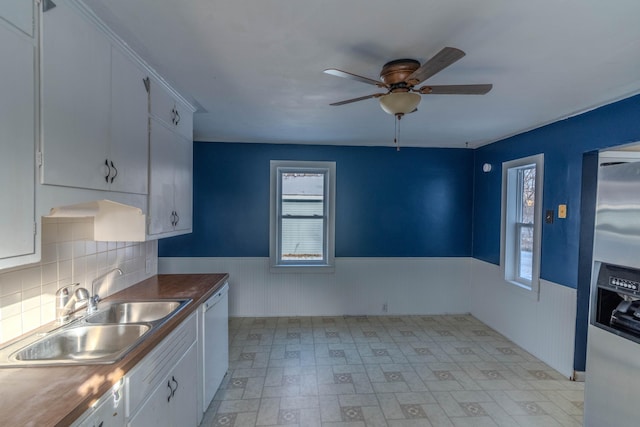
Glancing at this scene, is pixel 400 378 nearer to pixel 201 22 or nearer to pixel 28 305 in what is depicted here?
pixel 28 305

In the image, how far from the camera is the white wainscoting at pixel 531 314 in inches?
113

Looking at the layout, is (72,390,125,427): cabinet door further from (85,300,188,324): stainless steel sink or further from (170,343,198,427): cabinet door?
(85,300,188,324): stainless steel sink

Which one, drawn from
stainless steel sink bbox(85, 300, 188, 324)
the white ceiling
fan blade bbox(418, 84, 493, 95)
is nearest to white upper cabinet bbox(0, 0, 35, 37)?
the white ceiling

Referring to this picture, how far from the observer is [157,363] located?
1.50 metres

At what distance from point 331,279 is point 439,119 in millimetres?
2542

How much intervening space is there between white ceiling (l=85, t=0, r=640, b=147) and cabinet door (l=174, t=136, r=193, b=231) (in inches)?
16.2

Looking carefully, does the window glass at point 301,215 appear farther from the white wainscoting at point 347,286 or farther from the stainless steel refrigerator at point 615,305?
the stainless steel refrigerator at point 615,305

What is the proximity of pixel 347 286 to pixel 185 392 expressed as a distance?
2804 millimetres

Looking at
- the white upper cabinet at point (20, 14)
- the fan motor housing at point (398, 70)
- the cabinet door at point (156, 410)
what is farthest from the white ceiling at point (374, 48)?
the cabinet door at point (156, 410)

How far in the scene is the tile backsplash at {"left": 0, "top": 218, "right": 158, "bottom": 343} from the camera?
1408 mm

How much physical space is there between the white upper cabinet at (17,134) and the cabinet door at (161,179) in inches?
36.3

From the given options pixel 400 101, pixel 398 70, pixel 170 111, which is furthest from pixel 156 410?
pixel 398 70

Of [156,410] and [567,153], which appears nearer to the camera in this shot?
[156,410]

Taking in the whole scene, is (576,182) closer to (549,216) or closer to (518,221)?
(549,216)
